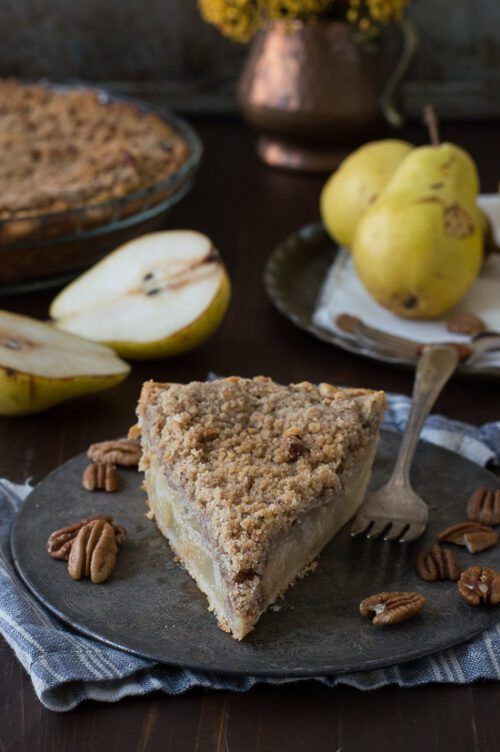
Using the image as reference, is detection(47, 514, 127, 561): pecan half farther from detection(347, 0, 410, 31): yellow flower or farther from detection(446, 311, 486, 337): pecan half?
detection(347, 0, 410, 31): yellow flower

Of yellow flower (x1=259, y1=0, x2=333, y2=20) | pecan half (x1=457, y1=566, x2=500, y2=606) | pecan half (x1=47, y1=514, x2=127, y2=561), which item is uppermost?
yellow flower (x1=259, y1=0, x2=333, y2=20)

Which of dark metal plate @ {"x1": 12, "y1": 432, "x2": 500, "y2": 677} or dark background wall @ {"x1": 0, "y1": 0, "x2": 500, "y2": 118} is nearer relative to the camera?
dark metal plate @ {"x1": 12, "y1": 432, "x2": 500, "y2": 677}

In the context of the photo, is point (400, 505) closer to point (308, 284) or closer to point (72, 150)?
point (308, 284)

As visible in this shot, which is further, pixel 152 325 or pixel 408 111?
pixel 408 111

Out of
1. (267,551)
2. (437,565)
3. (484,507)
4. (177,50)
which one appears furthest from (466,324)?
(177,50)

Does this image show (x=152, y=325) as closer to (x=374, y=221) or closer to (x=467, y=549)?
(x=374, y=221)

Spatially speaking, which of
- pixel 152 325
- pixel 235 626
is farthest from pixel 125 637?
pixel 152 325

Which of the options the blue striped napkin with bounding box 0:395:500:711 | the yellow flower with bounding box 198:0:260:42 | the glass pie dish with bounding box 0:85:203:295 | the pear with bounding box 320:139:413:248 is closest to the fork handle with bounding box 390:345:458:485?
the blue striped napkin with bounding box 0:395:500:711
